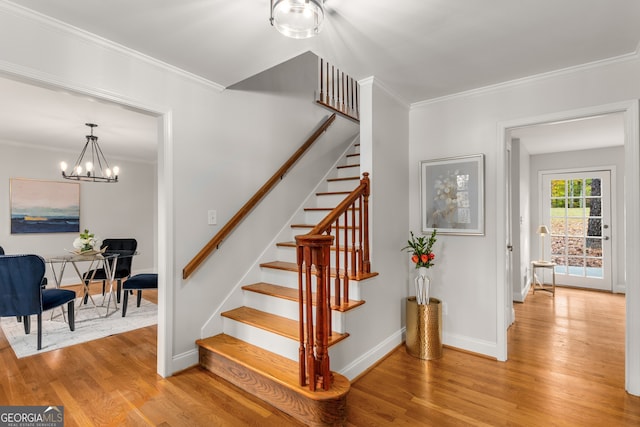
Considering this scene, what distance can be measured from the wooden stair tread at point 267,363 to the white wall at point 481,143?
1.52 meters

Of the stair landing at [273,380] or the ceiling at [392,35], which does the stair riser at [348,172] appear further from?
the stair landing at [273,380]

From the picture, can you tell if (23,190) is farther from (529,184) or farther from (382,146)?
(529,184)

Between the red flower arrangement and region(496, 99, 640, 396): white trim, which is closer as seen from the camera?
region(496, 99, 640, 396): white trim

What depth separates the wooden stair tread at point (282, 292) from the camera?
231 centimetres

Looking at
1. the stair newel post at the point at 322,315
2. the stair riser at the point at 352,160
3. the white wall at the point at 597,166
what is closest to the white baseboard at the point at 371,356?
the stair newel post at the point at 322,315

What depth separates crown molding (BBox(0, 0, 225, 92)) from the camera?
1.68 meters

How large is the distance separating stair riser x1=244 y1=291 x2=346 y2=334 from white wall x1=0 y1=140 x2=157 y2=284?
4.44m

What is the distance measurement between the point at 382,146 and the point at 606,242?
193 inches

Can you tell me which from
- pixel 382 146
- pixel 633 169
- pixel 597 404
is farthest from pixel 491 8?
pixel 597 404

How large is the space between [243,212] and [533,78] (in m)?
2.65

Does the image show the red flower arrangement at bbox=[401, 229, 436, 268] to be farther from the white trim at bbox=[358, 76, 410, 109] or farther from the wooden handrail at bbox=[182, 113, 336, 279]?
the wooden handrail at bbox=[182, 113, 336, 279]

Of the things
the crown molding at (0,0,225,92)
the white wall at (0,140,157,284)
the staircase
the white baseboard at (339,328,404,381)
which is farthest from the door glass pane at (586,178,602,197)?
the white wall at (0,140,157,284)

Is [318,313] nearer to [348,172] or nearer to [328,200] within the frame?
[328,200]

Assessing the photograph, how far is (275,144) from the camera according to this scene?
10.7 feet
